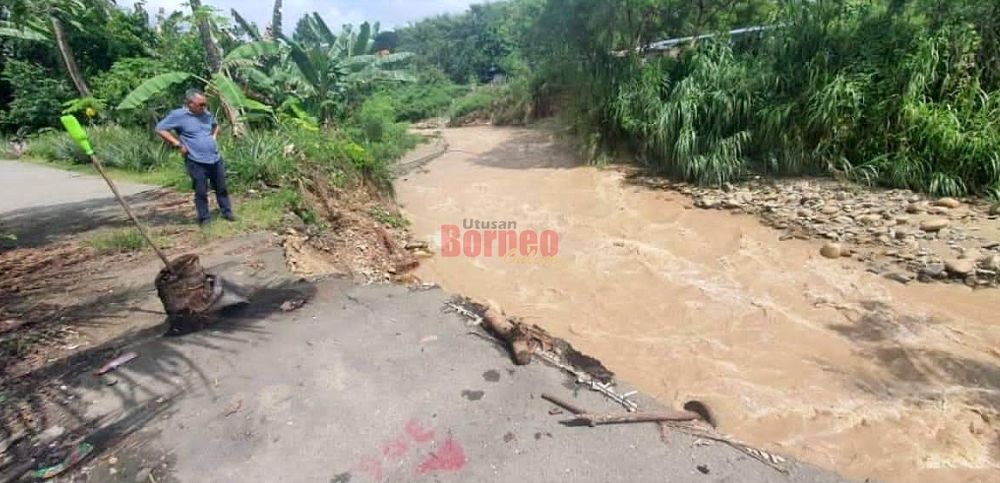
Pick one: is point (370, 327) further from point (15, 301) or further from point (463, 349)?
point (15, 301)

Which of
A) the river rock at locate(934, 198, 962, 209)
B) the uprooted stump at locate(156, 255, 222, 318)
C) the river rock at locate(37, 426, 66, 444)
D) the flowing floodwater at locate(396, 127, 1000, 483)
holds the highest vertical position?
the uprooted stump at locate(156, 255, 222, 318)

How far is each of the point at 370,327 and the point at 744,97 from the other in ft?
24.3

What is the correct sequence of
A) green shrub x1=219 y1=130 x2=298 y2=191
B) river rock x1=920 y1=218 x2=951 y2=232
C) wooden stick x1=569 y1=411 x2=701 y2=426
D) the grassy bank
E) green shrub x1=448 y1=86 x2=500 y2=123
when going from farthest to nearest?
green shrub x1=448 y1=86 x2=500 y2=123 < green shrub x1=219 y1=130 x2=298 y2=191 < the grassy bank < river rock x1=920 y1=218 x2=951 y2=232 < wooden stick x1=569 y1=411 x2=701 y2=426

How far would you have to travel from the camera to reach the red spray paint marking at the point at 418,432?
7.32 ft

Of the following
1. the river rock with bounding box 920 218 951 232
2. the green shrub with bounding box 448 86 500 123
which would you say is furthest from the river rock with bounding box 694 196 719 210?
the green shrub with bounding box 448 86 500 123

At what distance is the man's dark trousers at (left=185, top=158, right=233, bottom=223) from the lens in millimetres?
4738

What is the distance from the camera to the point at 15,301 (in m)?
3.43

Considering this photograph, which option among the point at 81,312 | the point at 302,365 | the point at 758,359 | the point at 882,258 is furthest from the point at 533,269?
the point at 81,312

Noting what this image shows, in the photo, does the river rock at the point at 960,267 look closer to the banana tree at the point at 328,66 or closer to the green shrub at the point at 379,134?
the green shrub at the point at 379,134

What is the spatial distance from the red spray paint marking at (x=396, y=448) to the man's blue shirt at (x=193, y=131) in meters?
3.90

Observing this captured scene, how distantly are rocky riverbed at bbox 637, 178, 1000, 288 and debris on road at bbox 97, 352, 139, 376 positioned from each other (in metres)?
6.35

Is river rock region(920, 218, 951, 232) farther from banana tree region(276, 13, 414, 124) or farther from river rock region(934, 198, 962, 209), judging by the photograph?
banana tree region(276, 13, 414, 124)

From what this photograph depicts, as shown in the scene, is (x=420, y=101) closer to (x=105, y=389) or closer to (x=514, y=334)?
(x=514, y=334)

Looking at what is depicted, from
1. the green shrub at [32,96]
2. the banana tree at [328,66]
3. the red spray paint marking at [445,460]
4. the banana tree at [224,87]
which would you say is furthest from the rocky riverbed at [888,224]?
the green shrub at [32,96]
